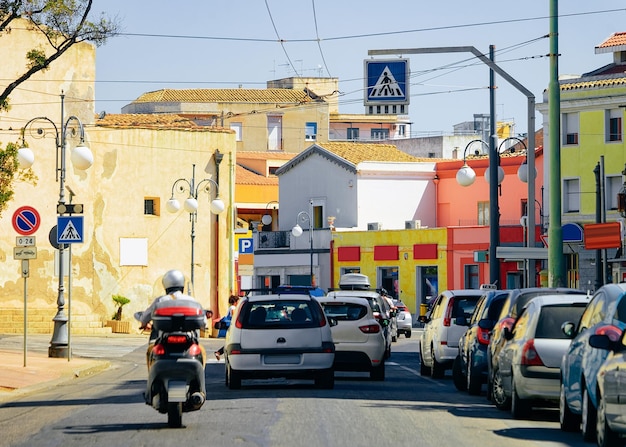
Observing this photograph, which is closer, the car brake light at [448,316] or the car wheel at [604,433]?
the car wheel at [604,433]

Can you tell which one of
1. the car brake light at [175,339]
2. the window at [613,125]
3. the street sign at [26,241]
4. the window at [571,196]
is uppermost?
the window at [613,125]

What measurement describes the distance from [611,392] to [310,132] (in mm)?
99567

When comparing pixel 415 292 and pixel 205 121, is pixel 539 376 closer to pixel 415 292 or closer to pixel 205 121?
pixel 415 292

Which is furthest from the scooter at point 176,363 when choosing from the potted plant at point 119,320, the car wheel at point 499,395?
the potted plant at point 119,320

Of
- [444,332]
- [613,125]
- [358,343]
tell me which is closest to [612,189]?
[613,125]

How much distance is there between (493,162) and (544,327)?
1952 cm

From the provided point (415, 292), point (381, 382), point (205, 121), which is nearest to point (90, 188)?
point (415, 292)

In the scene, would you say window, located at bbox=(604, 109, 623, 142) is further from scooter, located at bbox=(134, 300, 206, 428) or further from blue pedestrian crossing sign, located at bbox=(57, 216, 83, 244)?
scooter, located at bbox=(134, 300, 206, 428)

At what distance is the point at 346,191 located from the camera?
80812 millimetres

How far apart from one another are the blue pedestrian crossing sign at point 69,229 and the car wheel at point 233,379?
30.5 ft

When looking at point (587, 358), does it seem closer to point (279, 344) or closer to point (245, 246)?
point (279, 344)

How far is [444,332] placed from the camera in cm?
2523

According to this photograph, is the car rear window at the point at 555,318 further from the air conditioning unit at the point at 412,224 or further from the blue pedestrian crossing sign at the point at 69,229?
the air conditioning unit at the point at 412,224

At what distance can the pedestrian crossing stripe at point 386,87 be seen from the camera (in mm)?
28688
